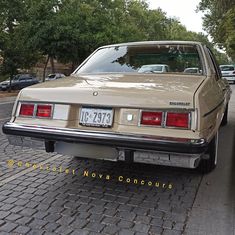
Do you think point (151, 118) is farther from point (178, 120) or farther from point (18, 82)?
point (18, 82)

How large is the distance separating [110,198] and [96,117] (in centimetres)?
93

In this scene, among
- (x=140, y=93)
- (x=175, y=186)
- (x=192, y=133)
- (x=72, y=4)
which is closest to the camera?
(x=192, y=133)

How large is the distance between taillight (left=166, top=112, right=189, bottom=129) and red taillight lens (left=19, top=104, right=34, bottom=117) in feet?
4.78

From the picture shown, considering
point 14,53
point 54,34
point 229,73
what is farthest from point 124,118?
point 229,73

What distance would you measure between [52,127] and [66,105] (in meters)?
0.26

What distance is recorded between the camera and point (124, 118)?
3.18 m

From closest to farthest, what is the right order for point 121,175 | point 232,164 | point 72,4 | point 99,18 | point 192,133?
1. point 192,133
2. point 121,175
3. point 232,164
4. point 99,18
5. point 72,4

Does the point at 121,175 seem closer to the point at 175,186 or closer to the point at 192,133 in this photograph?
the point at 175,186

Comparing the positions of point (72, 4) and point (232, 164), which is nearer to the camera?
point (232, 164)

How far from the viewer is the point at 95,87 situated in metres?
3.50

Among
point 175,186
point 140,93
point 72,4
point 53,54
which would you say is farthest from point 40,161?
point 72,4

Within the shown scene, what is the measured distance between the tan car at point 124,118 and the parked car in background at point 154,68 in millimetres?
328

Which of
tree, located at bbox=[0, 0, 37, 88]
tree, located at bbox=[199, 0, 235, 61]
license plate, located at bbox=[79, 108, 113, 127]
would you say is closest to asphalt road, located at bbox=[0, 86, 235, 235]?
license plate, located at bbox=[79, 108, 113, 127]

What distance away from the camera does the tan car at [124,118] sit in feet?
9.89
